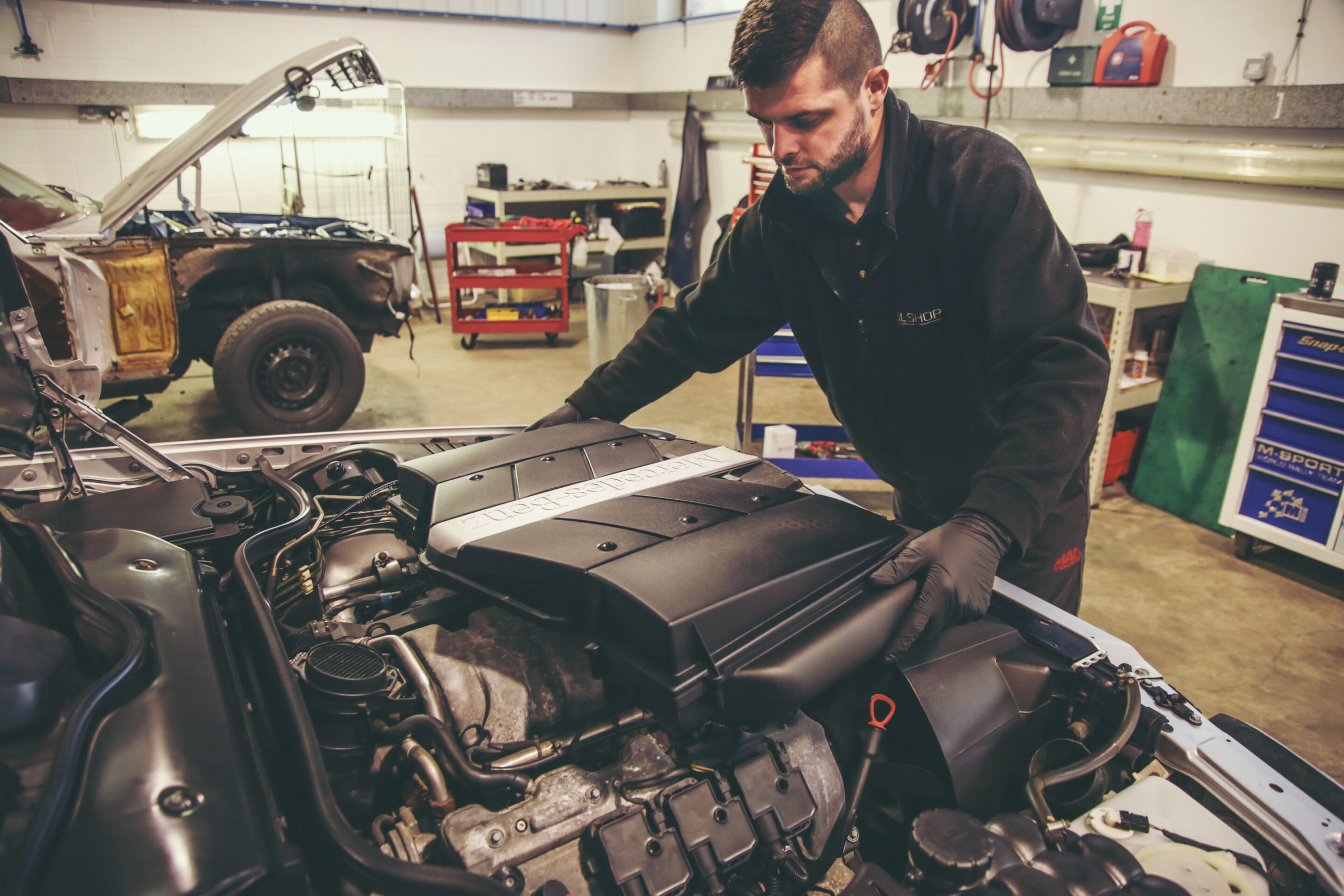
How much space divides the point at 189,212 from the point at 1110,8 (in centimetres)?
459

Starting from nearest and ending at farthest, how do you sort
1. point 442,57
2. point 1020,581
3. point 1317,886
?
1. point 1317,886
2. point 1020,581
3. point 442,57

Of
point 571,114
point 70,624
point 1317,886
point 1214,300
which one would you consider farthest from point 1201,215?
point 571,114

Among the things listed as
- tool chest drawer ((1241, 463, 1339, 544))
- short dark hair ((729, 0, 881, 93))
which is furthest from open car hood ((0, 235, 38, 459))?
tool chest drawer ((1241, 463, 1339, 544))

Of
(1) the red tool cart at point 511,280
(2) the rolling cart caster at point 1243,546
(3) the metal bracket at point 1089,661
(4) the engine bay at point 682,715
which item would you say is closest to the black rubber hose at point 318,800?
(4) the engine bay at point 682,715

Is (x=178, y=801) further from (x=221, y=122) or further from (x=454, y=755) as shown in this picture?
(x=221, y=122)

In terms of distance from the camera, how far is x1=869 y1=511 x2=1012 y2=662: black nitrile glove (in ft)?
3.52

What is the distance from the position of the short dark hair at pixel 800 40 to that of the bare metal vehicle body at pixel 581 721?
680 millimetres

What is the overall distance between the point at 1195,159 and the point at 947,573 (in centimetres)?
329

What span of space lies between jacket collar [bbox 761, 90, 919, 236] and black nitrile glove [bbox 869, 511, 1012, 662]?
0.59 metres

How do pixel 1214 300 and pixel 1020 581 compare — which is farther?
pixel 1214 300

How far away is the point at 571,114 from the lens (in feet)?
25.0

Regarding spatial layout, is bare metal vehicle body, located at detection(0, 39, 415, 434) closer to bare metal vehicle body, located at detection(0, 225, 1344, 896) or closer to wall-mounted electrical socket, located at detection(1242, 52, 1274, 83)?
bare metal vehicle body, located at detection(0, 225, 1344, 896)

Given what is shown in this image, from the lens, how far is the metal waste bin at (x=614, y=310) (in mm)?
4941

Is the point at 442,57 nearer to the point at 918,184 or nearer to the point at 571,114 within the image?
the point at 571,114
